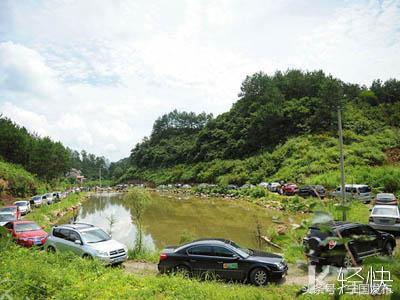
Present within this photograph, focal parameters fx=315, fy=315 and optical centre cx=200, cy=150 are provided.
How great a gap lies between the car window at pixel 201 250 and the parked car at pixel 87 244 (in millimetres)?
3579

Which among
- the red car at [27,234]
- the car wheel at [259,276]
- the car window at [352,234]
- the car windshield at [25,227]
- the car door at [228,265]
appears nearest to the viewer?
the car window at [352,234]

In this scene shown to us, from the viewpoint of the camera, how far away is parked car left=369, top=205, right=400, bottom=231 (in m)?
15.3

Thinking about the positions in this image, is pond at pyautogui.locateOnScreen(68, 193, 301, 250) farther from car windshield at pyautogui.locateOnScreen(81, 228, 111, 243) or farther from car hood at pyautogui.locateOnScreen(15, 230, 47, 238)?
car windshield at pyautogui.locateOnScreen(81, 228, 111, 243)

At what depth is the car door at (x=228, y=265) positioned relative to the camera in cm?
1060

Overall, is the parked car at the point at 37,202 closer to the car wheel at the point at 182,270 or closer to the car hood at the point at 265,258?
the car wheel at the point at 182,270

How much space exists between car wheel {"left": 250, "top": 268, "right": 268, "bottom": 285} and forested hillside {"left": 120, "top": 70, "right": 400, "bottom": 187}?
18.5 meters

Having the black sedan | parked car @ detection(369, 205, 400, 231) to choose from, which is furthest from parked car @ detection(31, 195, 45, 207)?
parked car @ detection(369, 205, 400, 231)

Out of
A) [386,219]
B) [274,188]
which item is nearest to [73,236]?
[386,219]

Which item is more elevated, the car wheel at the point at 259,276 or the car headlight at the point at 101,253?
the car headlight at the point at 101,253

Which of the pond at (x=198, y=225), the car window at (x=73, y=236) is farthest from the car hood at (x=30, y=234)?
the car window at (x=73, y=236)

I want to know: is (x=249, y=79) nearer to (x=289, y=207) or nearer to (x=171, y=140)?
(x=171, y=140)

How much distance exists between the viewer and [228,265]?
10.7 metres

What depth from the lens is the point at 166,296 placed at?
7.75 m

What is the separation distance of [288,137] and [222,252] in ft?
166
